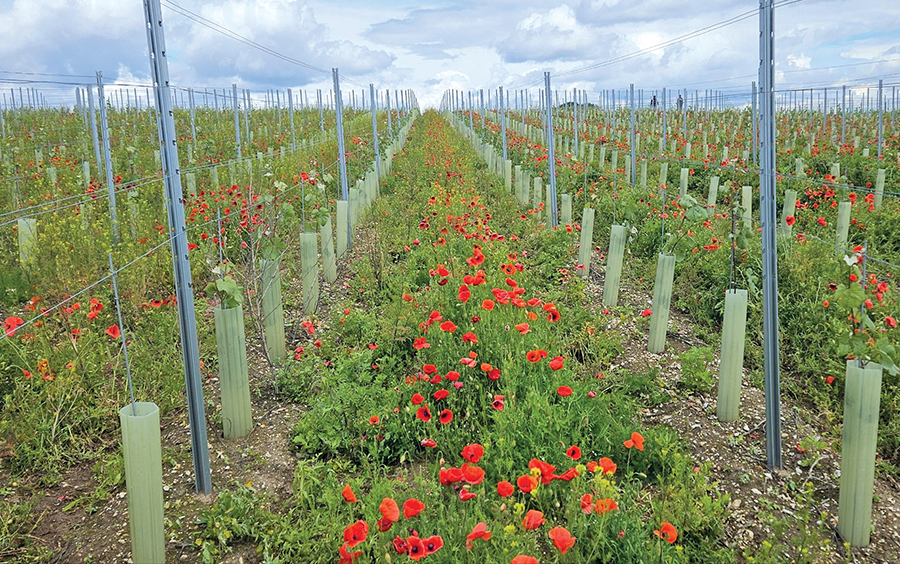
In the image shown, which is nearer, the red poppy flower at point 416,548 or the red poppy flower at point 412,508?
the red poppy flower at point 416,548

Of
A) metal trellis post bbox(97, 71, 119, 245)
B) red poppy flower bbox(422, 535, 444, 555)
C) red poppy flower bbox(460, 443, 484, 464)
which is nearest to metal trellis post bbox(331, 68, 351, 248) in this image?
metal trellis post bbox(97, 71, 119, 245)

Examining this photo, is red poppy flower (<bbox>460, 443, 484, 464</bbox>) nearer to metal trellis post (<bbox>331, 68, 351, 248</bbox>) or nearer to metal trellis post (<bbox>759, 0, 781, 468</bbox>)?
metal trellis post (<bbox>759, 0, 781, 468</bbox>)

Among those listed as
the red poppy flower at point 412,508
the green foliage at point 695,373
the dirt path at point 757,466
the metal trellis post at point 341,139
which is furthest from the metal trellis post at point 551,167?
the red poppy flower at point 412,508

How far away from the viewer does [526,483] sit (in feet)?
7.80

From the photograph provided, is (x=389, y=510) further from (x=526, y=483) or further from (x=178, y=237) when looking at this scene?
(x=178, y=237)

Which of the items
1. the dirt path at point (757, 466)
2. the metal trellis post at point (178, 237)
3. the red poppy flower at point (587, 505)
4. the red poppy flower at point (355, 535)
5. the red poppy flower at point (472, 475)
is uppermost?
the metal trellis post at point (178, 237)

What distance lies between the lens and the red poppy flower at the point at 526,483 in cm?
234

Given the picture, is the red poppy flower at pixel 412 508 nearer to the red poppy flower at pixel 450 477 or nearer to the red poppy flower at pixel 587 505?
the red poppy flower at pixel 450 477

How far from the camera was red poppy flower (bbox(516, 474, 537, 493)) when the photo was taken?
92.0 inches

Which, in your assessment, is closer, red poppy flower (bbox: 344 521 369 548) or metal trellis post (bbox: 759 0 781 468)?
red poppy flower (bbox: 344 521 369 548)

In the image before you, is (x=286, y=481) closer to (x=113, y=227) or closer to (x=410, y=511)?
(x=410, y=511)

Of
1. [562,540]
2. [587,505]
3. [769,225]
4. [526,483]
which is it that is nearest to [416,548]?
[562,540]

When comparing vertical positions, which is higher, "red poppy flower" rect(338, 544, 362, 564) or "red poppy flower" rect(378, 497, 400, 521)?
"red poppy flower" rect(378, 497, 400, 521)

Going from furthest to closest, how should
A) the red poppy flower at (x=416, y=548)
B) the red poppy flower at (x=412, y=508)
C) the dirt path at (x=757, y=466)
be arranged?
the dirt path at (x=757, y=466) < the red poppy flower at (x=412, y=508) < the red poppy flower at (x=416, y=548)
